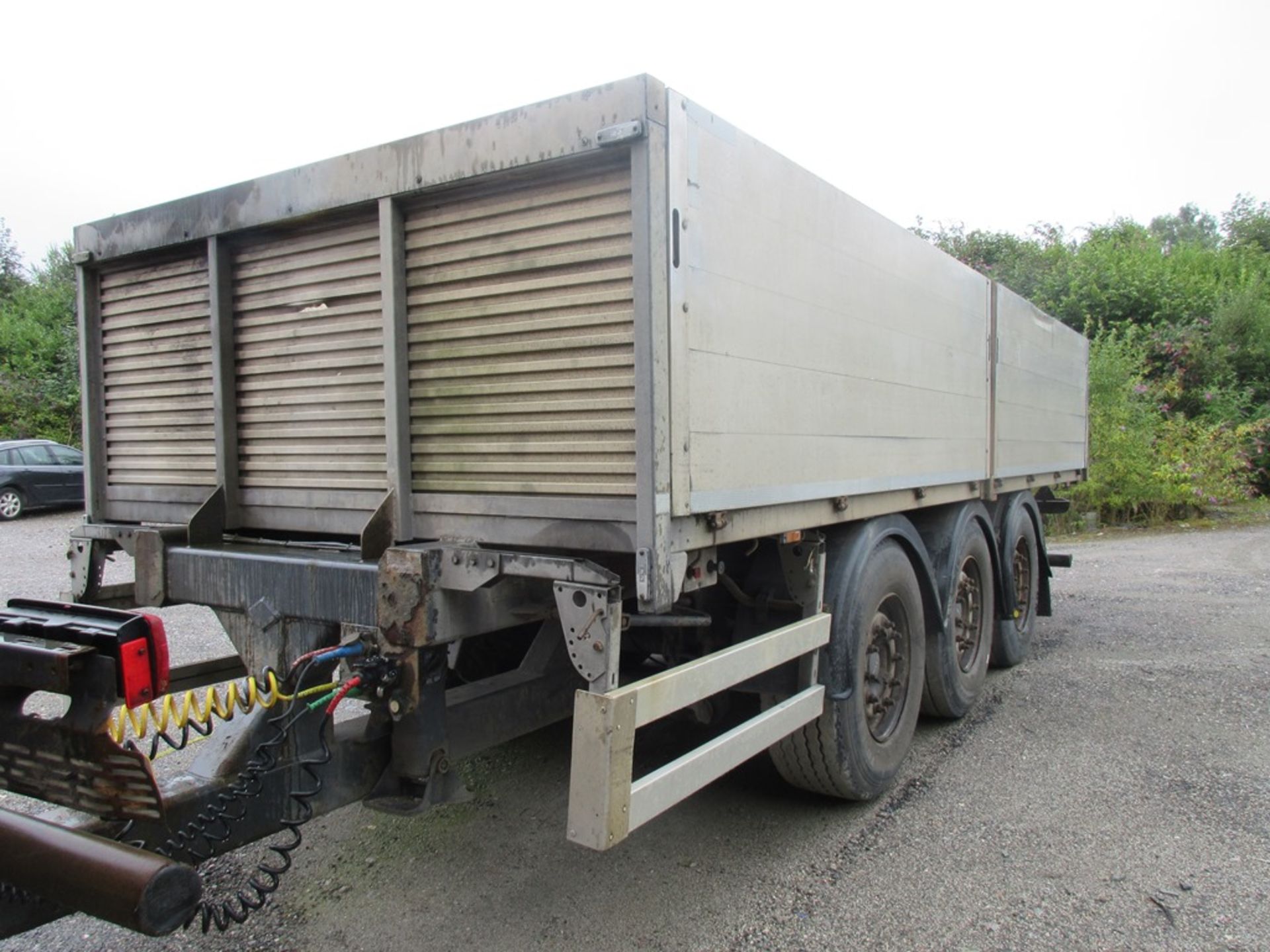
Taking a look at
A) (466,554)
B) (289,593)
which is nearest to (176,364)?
(289,593)

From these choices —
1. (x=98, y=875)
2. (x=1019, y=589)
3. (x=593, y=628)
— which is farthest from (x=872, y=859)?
(x=1019, y=589)

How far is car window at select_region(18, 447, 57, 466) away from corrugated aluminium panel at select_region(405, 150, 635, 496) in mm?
16450

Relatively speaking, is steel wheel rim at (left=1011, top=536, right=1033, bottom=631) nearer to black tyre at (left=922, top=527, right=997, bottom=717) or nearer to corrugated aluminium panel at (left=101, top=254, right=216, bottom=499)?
black tyre at (left=922, top=527, right=997, bottom=717)

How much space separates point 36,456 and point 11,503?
1019 mm

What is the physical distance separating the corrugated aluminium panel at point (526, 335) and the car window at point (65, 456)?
16.6 metres

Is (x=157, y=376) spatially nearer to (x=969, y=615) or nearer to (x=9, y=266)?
(x=969, y=615)

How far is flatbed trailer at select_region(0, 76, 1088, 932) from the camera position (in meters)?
2.61

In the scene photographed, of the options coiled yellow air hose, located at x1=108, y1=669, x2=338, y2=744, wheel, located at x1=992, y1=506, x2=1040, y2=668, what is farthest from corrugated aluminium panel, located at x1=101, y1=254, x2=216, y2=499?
wheel, located at x1=992, y1=506, x2=1040, y2=668

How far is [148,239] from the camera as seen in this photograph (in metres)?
3.73

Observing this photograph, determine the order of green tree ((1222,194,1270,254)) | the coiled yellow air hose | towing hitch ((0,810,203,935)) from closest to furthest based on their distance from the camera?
towing hitch ((0,810,203,935)), the coiled yellow air hose, green tree ((1222,194,1270,254))

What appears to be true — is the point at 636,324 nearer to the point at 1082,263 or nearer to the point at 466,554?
the point at 466,554

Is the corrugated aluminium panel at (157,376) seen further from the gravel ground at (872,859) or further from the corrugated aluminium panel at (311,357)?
the gravel ground at (872,859)

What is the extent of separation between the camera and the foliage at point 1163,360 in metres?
15.7

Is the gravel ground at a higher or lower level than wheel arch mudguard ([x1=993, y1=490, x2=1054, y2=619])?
lower
